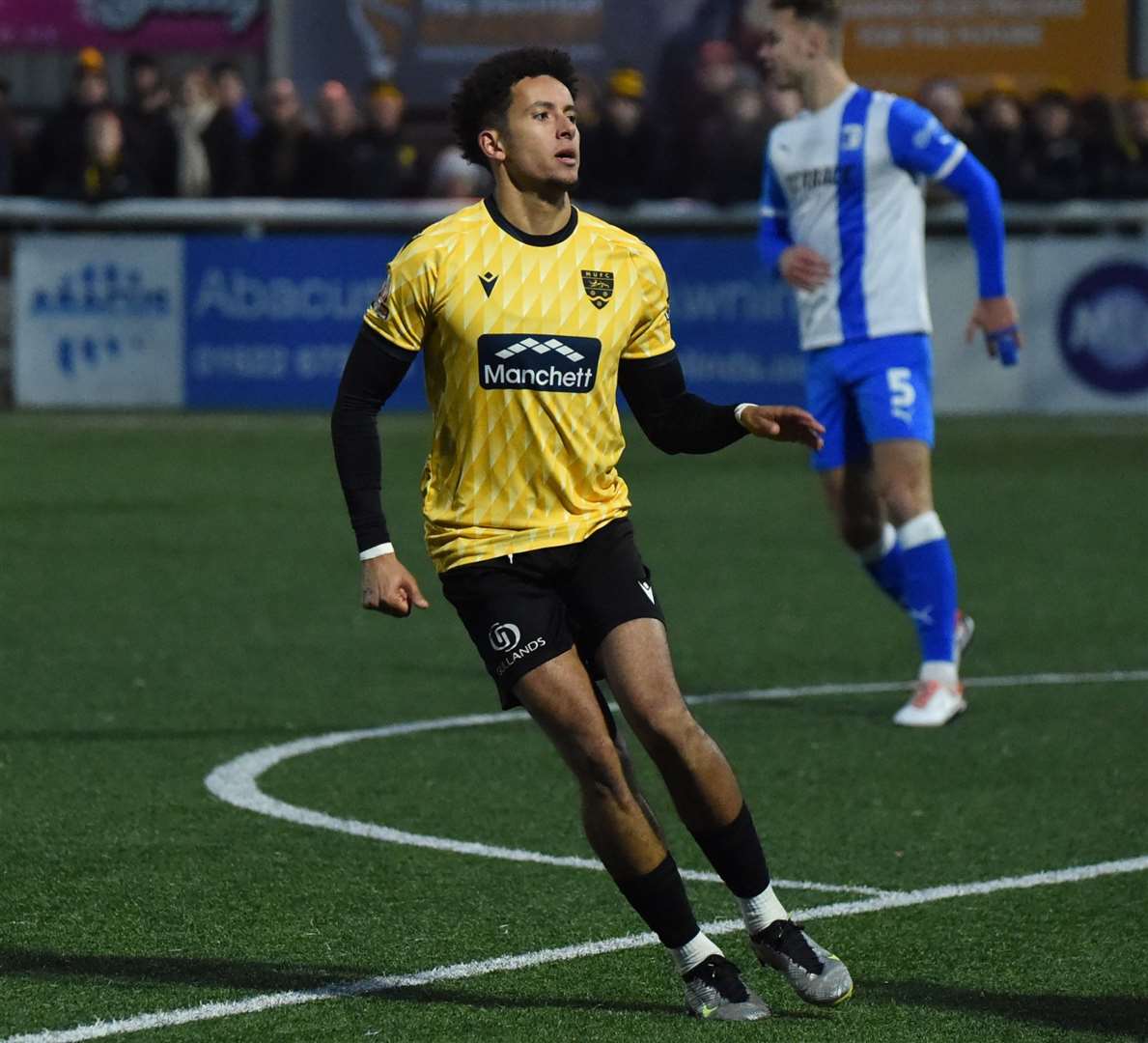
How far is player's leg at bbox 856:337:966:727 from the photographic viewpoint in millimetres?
8695

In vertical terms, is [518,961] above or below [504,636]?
below

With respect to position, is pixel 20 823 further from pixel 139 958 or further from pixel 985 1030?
pixel 985 1030

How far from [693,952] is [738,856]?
22 centimetres

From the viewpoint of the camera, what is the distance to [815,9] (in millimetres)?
8844

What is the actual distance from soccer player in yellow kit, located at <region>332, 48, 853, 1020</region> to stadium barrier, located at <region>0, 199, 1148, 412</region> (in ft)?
42.0

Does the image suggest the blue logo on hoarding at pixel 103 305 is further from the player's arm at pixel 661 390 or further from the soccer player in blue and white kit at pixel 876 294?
the player's arm at pixel 661 390

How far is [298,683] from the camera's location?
9.23 m

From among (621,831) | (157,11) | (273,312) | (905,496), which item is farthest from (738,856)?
(157,11)

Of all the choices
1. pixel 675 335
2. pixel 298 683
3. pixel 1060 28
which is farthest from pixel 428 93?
pixel 298 683

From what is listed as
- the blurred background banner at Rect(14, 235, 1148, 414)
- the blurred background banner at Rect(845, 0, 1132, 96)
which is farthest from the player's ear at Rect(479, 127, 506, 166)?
the blurred background banner at Rect(845, 0, 1132, 96)

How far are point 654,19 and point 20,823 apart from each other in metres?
18.2

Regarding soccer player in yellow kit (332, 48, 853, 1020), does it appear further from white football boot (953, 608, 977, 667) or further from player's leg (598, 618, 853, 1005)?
white football boot (953, 608, 977, 667)

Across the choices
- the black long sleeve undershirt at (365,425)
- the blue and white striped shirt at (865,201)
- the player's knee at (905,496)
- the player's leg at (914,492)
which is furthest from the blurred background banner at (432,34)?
the black long sleeve undershirt at (365,425)

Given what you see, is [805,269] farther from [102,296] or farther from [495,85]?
[102,296]
